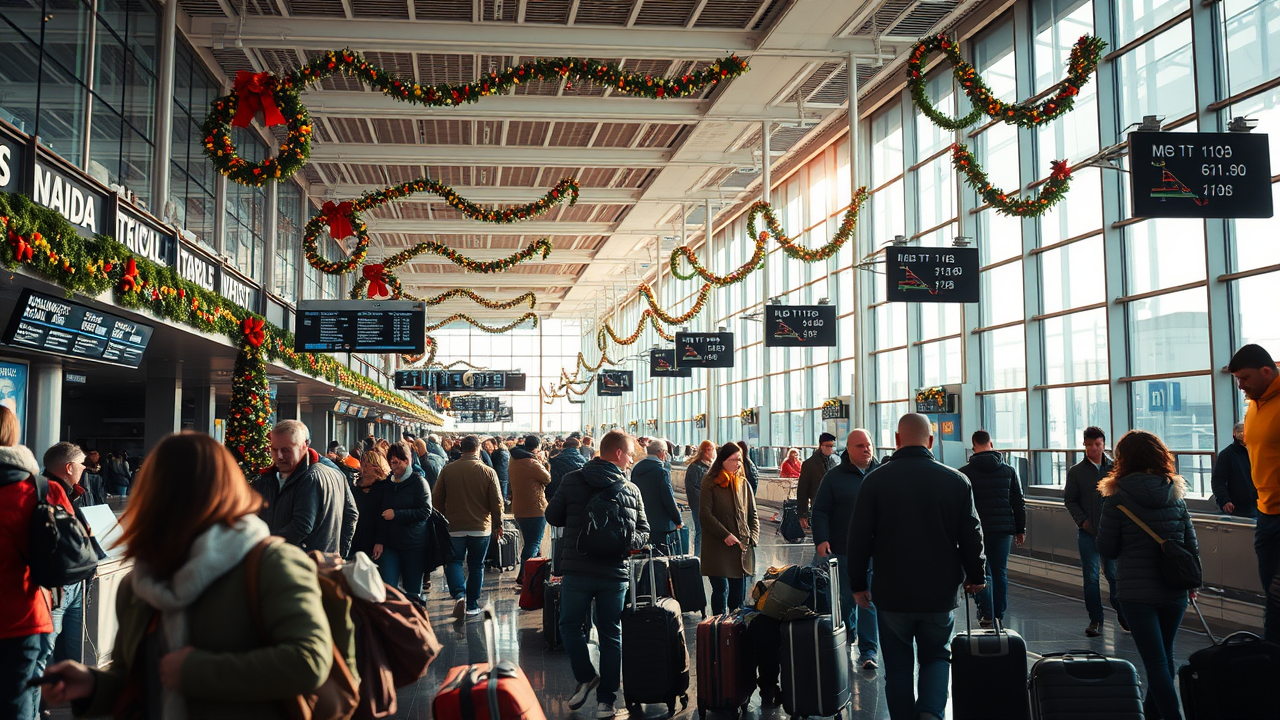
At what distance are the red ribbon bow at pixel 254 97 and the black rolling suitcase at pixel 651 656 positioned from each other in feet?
25.5

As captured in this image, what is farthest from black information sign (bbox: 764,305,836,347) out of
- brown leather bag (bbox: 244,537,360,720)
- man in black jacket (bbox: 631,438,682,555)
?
brown leather bag (bbox: 244,537,360,720)

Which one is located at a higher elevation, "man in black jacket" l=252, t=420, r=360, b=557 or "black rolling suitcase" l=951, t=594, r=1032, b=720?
"man in black jacket" l=252, t=420, r=360, b=557

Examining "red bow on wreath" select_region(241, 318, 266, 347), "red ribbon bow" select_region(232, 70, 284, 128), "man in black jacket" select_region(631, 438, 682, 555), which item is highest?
"red ribbon bow" select_region(232, 70, 284, 128)

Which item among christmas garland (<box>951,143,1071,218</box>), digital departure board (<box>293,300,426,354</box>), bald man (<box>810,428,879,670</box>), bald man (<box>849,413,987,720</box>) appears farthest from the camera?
digital departure board (<box>293,300,426,354</box>)

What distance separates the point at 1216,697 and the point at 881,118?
65.0 ft

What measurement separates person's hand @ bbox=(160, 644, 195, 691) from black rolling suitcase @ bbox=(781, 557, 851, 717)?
4.18 meters

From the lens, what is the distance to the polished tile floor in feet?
20.9

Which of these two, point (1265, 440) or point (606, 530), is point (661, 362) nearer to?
point (606, 530)

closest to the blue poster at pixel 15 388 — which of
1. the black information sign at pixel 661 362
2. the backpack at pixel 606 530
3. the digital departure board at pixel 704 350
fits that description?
the backpack at pixel 606 530

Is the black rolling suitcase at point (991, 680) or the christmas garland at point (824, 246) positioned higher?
the christmas garland at point (824, 246)

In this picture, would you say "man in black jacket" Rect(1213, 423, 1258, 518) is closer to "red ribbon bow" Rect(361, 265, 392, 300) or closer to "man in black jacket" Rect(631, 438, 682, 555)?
"man in black jacket" Rect(631, 438, 682, 555)

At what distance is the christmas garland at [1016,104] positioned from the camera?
9.87m

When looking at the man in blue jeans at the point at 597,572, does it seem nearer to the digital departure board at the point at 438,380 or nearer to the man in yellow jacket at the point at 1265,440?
the man in yellow jacket at the point at 1265,440

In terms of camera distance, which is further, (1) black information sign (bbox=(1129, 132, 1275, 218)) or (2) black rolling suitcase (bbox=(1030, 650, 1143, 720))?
(1) black information sign (bbox=(1129, 132, 1275, 218))
